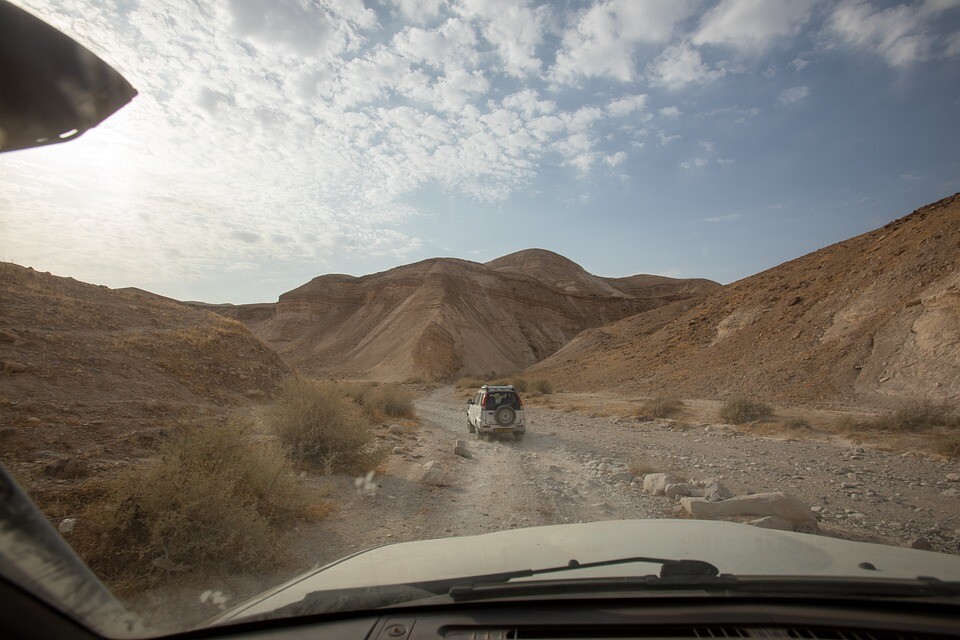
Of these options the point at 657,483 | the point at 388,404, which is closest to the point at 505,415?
the point at 657,483

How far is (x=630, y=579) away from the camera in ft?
7.14

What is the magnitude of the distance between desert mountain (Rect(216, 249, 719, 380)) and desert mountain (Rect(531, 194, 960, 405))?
42.1 ft

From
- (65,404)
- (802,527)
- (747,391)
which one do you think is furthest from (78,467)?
(747,391)

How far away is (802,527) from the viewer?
5531mm

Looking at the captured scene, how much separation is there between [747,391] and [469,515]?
63.4 feet

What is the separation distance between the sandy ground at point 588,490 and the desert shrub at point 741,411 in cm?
251

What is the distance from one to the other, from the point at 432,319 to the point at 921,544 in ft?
166

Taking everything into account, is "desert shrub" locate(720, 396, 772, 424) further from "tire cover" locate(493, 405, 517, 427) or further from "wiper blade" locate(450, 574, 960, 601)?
"wiper blade" locate(450, 574, 960, 601)

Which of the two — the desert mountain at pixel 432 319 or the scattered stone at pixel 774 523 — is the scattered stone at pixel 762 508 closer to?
the scattered stone at pixel 774 523

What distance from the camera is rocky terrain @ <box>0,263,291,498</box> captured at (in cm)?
747

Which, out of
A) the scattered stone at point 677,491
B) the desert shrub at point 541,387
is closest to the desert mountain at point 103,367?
the scattered stone at point 677,491

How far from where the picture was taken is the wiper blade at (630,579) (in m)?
2.14

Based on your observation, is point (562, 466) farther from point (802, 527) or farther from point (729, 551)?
point (729, 551)

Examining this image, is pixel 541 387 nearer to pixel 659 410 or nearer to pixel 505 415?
pixel 659 410
